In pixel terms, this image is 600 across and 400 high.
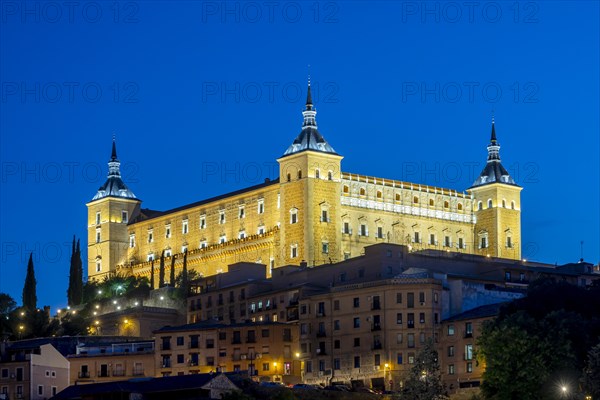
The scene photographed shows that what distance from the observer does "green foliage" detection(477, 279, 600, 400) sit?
4124 inches

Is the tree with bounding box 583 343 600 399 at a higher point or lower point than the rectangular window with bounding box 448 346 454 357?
lower

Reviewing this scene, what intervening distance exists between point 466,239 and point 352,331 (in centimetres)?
7088

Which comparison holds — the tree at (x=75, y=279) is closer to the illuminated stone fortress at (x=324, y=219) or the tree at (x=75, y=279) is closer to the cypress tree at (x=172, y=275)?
the cypress tree at (x=172, y=275)

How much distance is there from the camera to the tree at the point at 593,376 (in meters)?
98.6

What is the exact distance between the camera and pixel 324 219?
578ft

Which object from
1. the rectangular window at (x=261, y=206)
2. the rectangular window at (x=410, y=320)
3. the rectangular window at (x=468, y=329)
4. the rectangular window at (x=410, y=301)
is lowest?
the rectangular window at (x=468, y=329)

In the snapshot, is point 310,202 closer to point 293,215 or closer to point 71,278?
point 293,215

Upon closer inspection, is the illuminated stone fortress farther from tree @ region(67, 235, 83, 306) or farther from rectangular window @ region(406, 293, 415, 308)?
rectangular window @ region(406, 293, 415, 308)

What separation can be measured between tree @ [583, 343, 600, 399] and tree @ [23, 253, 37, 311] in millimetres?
81749

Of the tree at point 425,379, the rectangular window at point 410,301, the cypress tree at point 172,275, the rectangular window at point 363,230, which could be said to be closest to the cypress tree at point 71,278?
the cypress tree at point 172,275

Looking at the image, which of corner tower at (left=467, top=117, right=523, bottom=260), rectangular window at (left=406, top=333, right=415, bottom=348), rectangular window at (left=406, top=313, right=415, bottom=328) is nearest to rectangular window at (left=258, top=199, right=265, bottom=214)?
corner tower at (left=467, top=117, right=523, bottom=260)

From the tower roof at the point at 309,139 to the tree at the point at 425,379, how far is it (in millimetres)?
70279

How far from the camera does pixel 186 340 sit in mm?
132125

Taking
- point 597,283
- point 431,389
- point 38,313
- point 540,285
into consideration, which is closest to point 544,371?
point 431,389
